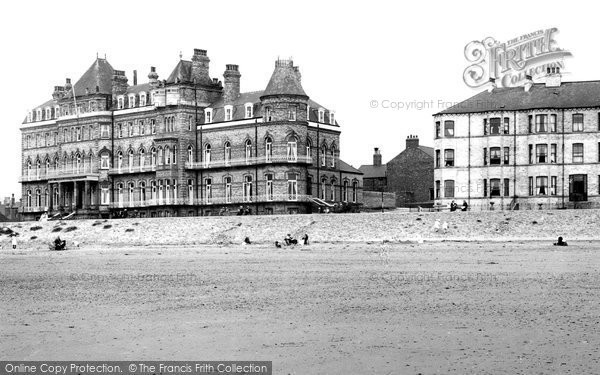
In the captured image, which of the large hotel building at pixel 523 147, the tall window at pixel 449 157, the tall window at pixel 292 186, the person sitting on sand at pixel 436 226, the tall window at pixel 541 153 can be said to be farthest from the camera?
the tall window at pixel 292 186

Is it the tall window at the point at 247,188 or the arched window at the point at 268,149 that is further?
the tall window at the point at 247,188

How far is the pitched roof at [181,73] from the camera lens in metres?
82.4

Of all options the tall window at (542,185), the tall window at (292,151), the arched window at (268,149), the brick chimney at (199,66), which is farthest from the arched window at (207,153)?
the tall window at (542,185)

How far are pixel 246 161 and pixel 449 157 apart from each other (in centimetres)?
1663

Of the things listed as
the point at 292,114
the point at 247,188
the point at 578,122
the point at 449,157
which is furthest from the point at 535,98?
the point at 247,188

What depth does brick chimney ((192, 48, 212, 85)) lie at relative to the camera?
→ 83250mm

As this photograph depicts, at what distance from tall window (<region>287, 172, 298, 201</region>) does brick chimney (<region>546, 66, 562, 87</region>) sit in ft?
65.9

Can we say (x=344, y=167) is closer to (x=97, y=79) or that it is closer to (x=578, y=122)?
(x=578, y=122)

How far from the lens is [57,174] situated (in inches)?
3617

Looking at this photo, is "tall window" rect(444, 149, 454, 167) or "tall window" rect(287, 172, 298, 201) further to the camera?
"tall window" rect(287, 172, 298, 201)

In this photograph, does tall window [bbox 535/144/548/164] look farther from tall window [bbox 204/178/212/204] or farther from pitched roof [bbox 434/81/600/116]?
tall window [bbox 204/178/212/204]

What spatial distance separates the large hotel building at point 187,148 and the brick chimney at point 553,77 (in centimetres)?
1848

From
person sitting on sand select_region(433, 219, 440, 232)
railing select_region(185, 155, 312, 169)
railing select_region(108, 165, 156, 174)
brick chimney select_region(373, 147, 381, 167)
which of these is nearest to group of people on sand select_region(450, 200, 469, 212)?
person sitting on sand select_region(433, 219, 440, 232)

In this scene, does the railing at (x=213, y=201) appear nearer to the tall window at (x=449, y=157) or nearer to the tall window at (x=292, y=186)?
the tall window at (x=292, y=186)
